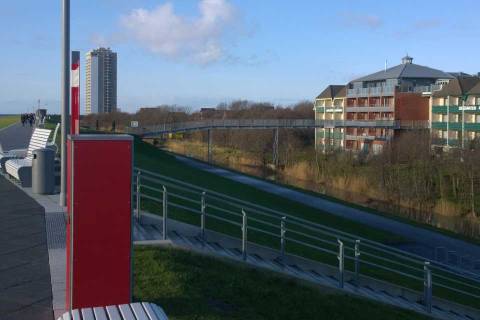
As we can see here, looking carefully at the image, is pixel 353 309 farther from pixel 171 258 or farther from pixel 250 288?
pixel 171 258

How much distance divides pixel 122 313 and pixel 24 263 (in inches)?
153

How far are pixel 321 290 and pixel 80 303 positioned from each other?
4.01m

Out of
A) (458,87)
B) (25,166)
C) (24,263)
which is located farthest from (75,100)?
(458,87)

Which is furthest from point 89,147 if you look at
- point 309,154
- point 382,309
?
point 309,154

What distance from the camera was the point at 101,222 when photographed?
551 cm

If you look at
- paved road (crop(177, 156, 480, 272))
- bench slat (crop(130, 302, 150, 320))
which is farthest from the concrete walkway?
paved road (crop(177, 156, 480, 272))

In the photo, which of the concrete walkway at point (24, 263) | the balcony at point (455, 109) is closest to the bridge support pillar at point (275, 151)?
the balcony at point (455, 109)

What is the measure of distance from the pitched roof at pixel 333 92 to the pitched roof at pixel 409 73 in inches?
217

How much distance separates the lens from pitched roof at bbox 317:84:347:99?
3199 inches

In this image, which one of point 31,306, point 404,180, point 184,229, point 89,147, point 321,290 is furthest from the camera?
point 404,180

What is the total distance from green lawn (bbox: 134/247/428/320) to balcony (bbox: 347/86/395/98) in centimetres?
6140

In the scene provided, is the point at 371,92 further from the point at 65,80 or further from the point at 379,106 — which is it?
the point at 65,80

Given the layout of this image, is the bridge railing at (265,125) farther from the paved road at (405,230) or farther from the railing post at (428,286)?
the railing post at (428,286)

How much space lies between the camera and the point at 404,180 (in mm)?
42438
